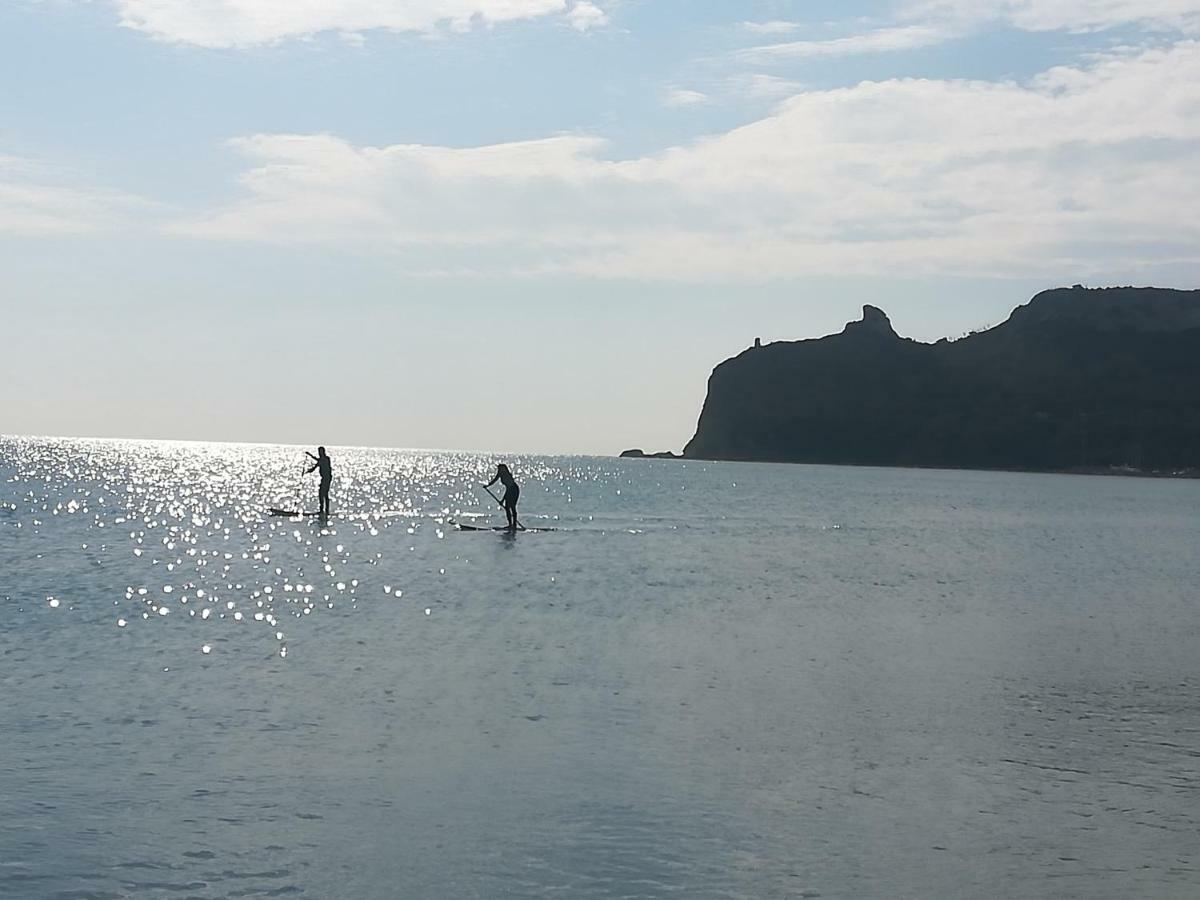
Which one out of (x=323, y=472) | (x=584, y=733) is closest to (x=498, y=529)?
(x=323, y=472)

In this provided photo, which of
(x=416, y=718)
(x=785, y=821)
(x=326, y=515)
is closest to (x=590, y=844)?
(x=785, y=821)

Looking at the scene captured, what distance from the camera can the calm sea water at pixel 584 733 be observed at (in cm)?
1133

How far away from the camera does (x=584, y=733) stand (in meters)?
16.2

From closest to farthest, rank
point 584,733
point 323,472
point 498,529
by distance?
point 584,733 → point 498,529 → point 323,472

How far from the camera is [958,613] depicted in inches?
1199

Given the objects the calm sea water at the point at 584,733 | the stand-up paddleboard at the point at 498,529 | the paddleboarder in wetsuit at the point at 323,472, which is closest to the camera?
the calm sea water at the point at 584,733

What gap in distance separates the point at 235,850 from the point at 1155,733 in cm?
1122

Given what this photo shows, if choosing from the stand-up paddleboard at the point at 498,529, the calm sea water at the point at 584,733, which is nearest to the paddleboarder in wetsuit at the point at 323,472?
the stand-up paddleboard at the point at 498,529

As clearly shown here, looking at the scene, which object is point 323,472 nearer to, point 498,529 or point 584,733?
point 498,529

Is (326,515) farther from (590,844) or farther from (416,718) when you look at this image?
(590,844)

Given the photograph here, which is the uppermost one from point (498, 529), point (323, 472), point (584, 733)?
point (323, 472)

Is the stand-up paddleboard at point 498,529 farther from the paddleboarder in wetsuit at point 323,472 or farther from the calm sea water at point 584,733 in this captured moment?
the calm sea water at point 584,733

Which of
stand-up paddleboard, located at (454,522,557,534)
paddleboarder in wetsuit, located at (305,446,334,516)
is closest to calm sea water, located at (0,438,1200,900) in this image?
stand-up paddleboard, located at (454,522,557,534)

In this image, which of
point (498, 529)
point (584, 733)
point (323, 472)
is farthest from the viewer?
point (323, 472)
